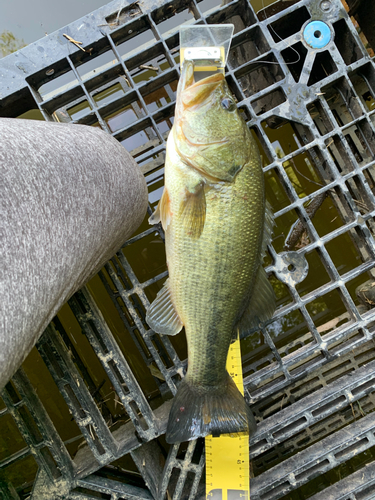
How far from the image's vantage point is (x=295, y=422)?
1.94m

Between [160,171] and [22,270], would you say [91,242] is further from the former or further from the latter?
[160,171]

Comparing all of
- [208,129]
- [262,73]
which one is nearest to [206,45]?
[208,129]

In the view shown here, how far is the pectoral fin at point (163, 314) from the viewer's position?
5.46 feet

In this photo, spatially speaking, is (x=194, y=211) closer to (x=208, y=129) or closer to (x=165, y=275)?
(x=208, y=129)

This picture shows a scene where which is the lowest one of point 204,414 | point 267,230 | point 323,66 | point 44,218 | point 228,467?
point 228,467

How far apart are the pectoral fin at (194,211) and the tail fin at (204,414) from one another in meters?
0.74

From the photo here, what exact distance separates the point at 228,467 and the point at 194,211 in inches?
54.3

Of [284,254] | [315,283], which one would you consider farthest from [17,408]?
[315,283]

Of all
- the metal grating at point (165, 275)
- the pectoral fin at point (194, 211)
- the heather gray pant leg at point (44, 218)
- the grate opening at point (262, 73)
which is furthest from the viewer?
the grate opening at point (262, 73)

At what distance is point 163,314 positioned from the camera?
65.9 inches

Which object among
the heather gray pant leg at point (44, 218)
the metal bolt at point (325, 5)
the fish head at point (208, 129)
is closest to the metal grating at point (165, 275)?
the metal bolt at point (325, 5)

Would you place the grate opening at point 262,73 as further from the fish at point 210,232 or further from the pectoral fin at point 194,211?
the pectoral fin at point 194,211

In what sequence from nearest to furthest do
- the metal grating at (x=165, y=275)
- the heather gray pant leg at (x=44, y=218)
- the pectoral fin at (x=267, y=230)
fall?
the heather gray pant leg at (x=44, y=218), the pectoral fin at (x=267, y=230), the metal grating at (x=165, y=275)

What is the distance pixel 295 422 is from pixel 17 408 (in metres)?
1.53
